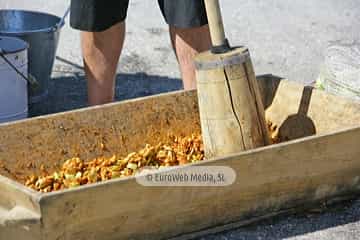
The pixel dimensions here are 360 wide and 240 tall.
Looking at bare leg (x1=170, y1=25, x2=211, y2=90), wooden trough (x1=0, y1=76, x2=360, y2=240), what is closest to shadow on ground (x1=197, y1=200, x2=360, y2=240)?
wooden trough (x1=0, y1=76, x2=360, y2=240)

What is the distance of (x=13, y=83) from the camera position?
16.0ft

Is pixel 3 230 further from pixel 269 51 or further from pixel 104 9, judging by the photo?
pixel 269 51

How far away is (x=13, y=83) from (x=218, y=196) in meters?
1.55

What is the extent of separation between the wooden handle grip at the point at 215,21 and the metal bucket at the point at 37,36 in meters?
1.39

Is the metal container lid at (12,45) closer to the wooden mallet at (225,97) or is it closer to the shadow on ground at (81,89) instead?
the shadow on ground at (81,89)

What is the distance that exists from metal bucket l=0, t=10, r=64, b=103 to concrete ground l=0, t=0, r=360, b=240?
6.1 inches

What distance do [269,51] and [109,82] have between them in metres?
2.03

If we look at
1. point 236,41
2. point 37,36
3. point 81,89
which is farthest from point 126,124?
point 236,41

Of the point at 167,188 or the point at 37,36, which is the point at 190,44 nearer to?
the point at 37,36

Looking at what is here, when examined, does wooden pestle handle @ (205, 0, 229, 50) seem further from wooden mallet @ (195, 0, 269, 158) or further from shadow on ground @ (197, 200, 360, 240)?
shadow on ground @ (197, 200, 360, 240)

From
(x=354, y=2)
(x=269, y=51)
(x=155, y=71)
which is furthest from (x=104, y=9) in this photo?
(x=354, y=2)

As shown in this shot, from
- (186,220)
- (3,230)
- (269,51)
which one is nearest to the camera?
(3,230)

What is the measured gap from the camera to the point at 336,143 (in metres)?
3.89

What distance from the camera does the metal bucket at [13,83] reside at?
4.82m
